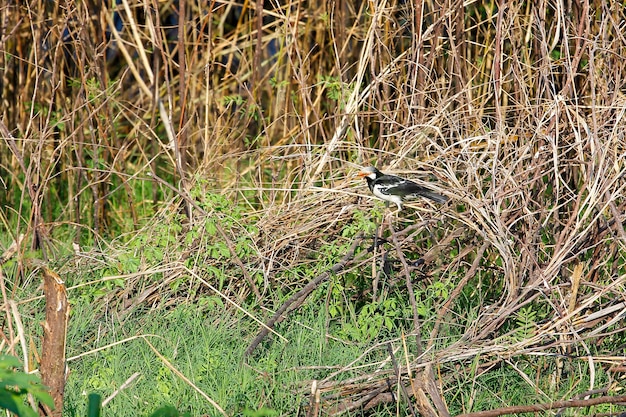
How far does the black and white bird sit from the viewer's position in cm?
386

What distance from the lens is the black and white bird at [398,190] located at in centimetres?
386

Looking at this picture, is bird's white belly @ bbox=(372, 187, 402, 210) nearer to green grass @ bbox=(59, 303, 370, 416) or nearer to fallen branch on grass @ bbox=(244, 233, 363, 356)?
fallen branch on grass @ bbox=(244, 233, 363, 356)

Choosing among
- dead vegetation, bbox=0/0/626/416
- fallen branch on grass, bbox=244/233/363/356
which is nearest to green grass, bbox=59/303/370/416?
fallen branch on grass, bbox=244/233/363/356

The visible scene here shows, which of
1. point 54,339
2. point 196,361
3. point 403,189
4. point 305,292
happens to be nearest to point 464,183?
point 403,189

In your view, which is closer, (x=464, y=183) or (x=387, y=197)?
(x=387, y=197)

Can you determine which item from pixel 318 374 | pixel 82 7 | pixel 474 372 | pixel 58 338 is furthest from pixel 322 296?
pixel 82 7

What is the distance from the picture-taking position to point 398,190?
3.90 m

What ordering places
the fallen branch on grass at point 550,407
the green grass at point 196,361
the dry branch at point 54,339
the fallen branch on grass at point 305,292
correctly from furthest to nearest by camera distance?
1. the fallen branch on grass at point 305,292
2. the green grass at point 196,361
3. the fallen branch on grass at point 550,407
4. the dry branch at point 54,339

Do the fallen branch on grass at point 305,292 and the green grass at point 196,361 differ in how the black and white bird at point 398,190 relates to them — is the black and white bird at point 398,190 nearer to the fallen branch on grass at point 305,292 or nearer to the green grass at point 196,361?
the fallen branch on grass at point 305,292

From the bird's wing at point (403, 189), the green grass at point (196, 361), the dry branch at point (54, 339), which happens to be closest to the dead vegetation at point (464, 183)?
the bird's wing at point (403, 189)

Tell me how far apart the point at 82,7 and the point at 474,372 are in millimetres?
3238

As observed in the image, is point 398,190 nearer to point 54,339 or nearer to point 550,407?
point 550,407

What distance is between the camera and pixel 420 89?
4.38m

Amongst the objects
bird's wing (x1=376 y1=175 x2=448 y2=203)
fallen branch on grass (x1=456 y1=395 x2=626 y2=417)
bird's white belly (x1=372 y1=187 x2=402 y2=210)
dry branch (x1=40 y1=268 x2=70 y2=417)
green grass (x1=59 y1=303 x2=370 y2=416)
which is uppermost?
dry branch (x1=40 y1=268 x2=70 y2=417)
